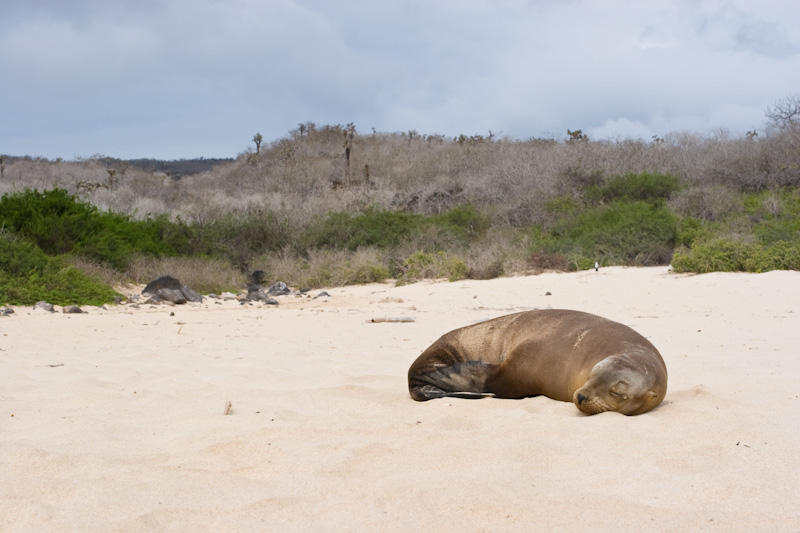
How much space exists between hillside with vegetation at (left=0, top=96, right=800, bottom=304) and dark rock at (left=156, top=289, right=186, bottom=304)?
0.99 metres

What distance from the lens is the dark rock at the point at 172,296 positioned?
13.0 m

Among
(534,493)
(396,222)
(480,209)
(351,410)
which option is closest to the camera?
(534,493)

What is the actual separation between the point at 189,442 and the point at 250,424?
16.8 inches

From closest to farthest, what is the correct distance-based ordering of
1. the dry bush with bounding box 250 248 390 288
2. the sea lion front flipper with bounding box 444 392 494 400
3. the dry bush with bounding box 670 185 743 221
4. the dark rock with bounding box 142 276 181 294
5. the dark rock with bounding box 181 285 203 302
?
the sea lion front flipper with bounding box 444 392 494 400 < the dark rock with bounding box 181 285 203 302 < the dark rock with bounding box 142 276 181 294 < the dry bush with bounding box 250 248 390 288 < the dry bush with bounding box 670 185 743 221

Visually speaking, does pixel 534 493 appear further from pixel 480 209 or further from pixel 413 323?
pixel 480 209

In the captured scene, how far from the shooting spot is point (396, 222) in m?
22.8

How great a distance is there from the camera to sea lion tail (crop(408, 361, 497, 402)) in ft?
15.0

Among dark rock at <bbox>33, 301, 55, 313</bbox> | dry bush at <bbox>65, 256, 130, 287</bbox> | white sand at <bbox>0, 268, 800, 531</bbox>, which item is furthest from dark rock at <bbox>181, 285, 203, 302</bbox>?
white sand at <bbox>0, 268, 800, 531</bbox>

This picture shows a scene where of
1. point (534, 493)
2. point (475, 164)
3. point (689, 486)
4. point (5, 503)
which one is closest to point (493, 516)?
point (534, 493)

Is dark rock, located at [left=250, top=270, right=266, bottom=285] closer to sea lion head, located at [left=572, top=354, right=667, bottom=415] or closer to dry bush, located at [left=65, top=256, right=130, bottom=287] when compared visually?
dry bush, located at [left=65, top=256, right=130, bottom=287]

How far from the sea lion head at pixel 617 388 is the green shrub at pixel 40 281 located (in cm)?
1014

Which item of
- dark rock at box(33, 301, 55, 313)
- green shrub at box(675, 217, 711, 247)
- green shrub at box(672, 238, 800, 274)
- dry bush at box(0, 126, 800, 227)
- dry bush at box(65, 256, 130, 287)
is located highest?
dry bush at box(0, 126, 800, 227)

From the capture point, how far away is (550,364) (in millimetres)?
4227

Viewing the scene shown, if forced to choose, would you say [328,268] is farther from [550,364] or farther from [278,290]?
[550,364]
